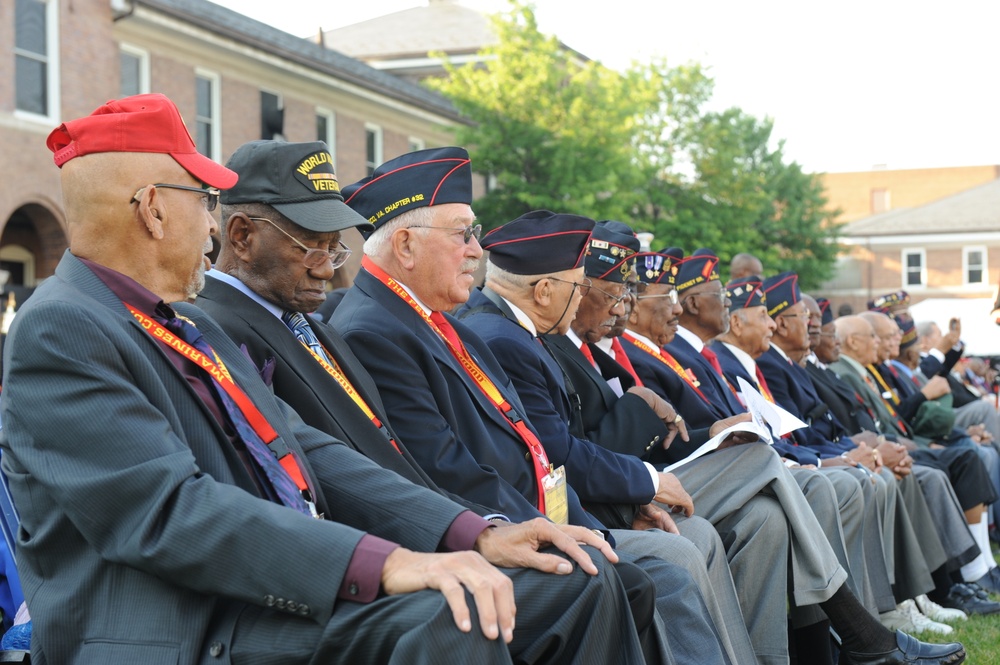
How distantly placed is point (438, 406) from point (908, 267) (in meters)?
62.1

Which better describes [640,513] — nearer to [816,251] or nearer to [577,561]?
[577,561]

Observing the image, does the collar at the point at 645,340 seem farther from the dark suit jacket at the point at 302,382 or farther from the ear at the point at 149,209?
the ear at the point at 149,209

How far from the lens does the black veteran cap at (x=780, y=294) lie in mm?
9195

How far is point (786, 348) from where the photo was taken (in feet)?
30.3

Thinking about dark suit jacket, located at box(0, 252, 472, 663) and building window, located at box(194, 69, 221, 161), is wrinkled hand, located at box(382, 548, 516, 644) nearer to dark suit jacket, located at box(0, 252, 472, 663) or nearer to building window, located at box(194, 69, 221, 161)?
dark suit jacket, located at box(0, 252, 472, 663)

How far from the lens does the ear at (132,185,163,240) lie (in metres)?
3.12

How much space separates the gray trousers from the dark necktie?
2.68m

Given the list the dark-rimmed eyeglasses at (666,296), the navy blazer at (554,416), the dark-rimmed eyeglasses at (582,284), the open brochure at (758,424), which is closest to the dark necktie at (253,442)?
the navy blazer at (554,416)

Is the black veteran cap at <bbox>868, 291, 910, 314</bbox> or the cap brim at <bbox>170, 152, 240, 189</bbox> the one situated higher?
the cap brim at <bbox>170, 152, 240, 189</bbox>

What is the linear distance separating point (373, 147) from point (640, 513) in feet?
87.3

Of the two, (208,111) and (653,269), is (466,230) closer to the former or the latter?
(653,269)

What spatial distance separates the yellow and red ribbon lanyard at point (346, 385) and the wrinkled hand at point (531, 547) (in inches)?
31.8

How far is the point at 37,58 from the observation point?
20672 millimetres

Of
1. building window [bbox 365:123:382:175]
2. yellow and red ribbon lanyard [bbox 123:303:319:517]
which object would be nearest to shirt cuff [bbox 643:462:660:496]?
yellow and red ribbon lanyard [bbox 123:303:319:517]
